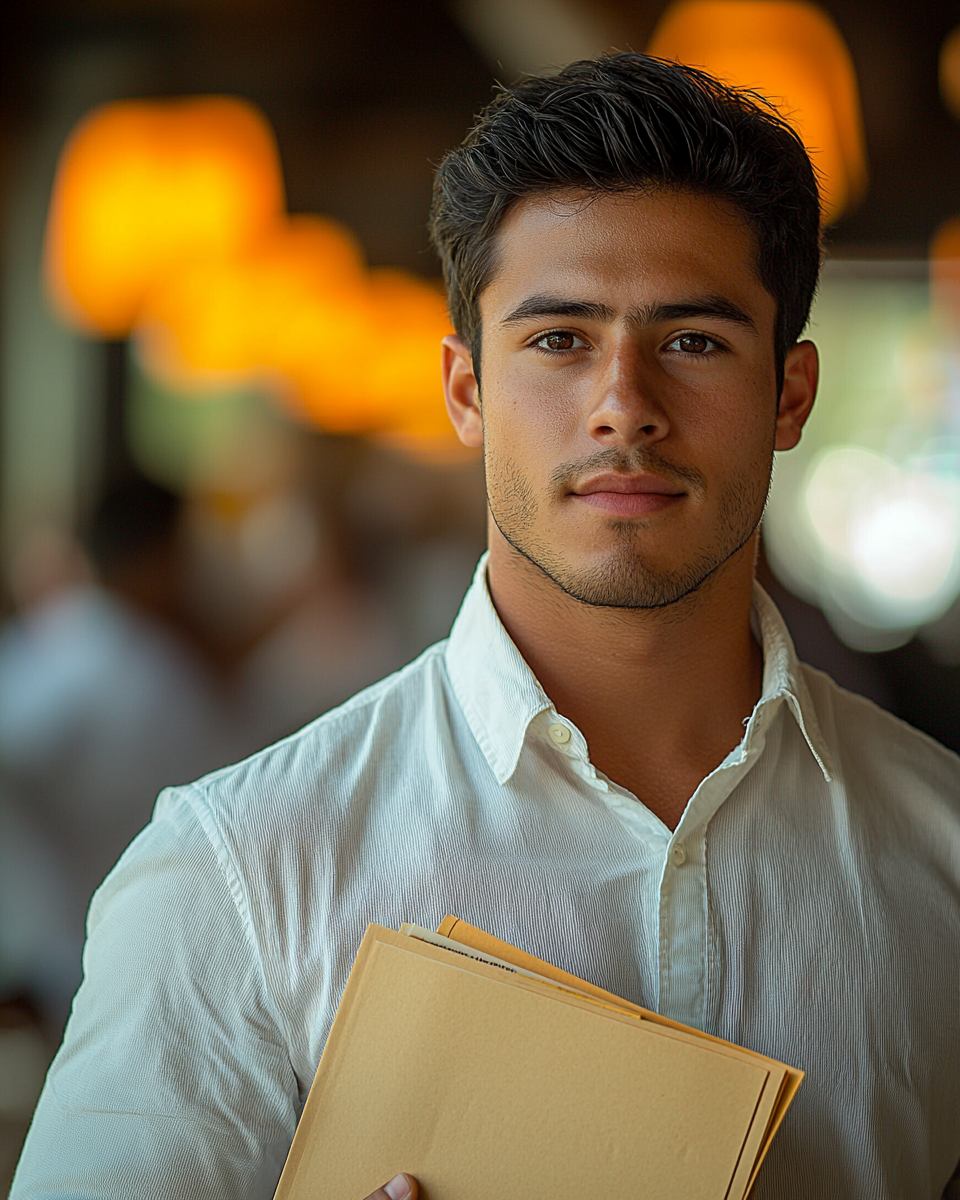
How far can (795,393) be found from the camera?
107 cm

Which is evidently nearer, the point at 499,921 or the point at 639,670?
the point at 499,921

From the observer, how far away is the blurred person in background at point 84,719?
2.34 m

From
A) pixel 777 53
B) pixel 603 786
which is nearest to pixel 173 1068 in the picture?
pixel 603 786

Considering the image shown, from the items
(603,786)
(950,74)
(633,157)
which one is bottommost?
(603,786)

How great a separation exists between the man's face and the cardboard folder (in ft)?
1.07

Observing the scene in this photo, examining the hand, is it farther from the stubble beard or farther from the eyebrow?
the eyebrow

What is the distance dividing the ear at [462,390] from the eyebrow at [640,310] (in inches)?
5.1

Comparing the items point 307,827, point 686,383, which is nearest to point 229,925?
point 307,827

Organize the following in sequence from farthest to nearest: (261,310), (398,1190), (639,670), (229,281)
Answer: (261,310) < (229,281) < (639,670) < (398,1190)

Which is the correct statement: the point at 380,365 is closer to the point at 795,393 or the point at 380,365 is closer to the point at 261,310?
the point at 261,310

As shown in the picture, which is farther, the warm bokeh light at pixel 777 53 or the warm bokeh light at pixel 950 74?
the warm bokeh light at pixel 950 74

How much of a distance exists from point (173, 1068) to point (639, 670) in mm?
466

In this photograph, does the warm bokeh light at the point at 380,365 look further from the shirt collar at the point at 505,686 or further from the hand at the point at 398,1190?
the hand at the point at 398,1190

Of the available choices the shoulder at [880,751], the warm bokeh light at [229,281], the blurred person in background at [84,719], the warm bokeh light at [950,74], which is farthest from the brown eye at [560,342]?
the warm bokeh light at [950,74]
